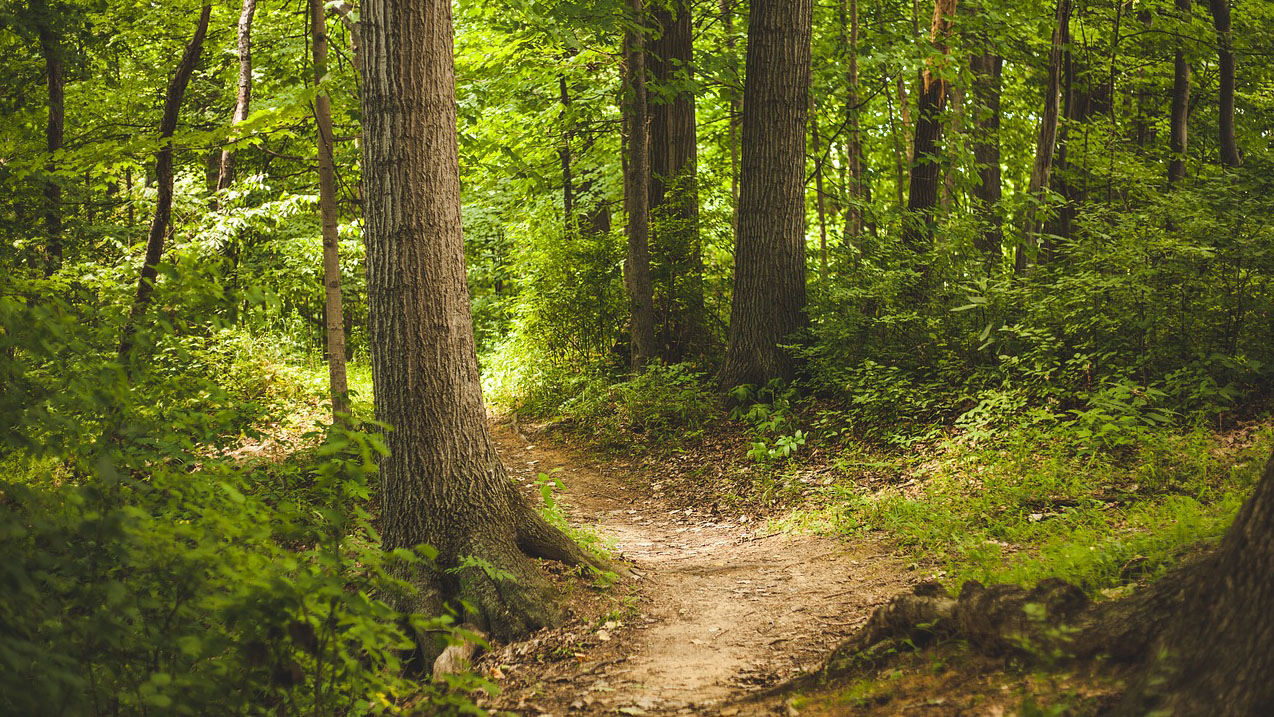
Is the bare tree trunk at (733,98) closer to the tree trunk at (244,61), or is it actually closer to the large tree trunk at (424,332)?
the tree trunk at (244,61)

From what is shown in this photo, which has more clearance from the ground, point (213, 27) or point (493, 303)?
point (213, 27)

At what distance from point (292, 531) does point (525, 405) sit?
10181 millimetres

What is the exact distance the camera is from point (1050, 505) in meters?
5.43

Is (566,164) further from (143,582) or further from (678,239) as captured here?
(143,582)

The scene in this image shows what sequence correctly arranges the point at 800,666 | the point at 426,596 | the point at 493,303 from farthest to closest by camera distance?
the point at 493,303
the point at 426,596
the point at 800,666

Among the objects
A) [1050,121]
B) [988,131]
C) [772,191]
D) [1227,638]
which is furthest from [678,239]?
[1227,638]

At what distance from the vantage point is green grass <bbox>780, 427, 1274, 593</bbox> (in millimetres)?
4102

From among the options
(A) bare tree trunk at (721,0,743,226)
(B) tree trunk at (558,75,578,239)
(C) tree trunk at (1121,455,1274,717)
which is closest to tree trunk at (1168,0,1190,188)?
(A) bare tree trunk at (721,0,743,226)

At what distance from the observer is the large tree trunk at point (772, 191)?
30.6ft

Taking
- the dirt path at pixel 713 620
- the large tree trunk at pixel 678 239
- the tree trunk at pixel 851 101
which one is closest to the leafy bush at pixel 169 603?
the dirt path at pixel 713 620

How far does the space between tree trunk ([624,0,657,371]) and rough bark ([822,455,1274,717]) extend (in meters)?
7.97

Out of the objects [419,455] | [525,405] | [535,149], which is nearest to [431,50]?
[419,455]

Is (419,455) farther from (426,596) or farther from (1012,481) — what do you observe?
(1012,481)

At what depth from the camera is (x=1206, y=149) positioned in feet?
43.8
